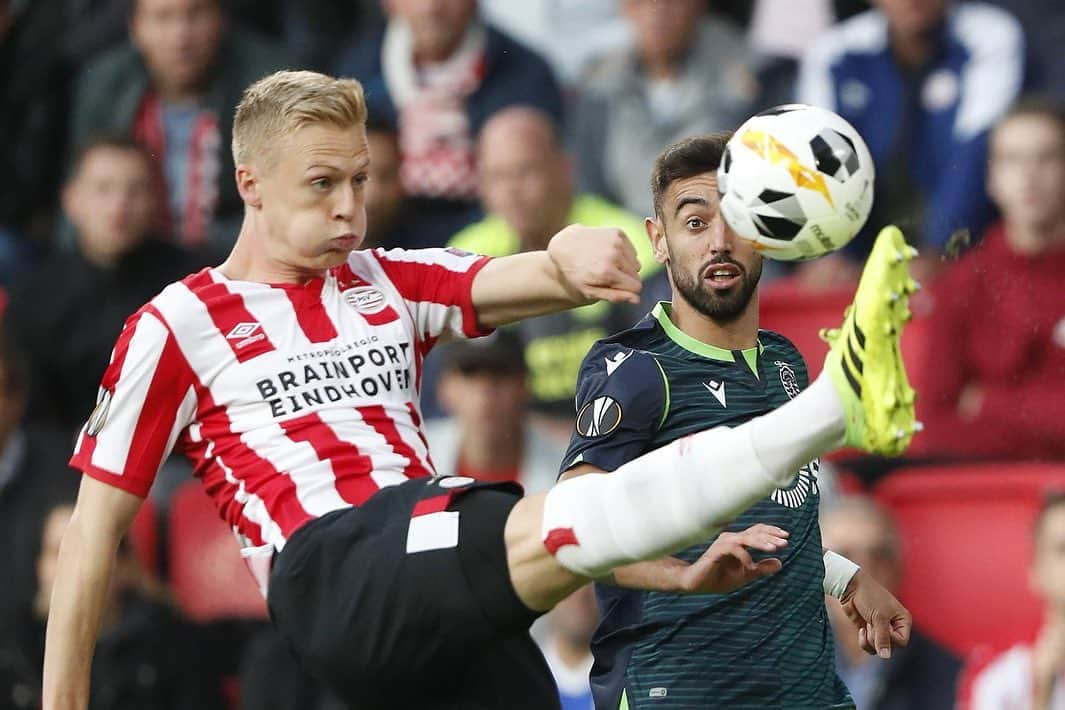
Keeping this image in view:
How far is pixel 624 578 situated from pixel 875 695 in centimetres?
352

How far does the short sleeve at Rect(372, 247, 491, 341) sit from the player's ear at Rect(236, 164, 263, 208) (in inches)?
15.2

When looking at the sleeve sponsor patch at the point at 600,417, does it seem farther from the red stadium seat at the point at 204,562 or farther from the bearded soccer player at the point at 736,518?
the red stadium seat at the point at 204,562

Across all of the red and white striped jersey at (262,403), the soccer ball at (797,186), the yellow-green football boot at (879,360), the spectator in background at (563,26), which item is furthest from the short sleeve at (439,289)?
the spectator in background at (563,26)

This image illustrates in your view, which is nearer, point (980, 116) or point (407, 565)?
point (407, 565)

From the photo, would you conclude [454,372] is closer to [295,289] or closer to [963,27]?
[963,27]

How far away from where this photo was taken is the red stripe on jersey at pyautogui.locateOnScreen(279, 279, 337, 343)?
4.89 m

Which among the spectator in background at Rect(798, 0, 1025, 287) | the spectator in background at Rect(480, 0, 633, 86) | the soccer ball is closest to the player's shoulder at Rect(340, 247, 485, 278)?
the soccer ball

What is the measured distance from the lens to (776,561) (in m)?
4.18

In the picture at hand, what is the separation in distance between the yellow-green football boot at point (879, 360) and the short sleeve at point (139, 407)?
1.72 m

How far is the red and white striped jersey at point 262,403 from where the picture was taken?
15.6 feet

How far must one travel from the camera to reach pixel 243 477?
4.81 metres

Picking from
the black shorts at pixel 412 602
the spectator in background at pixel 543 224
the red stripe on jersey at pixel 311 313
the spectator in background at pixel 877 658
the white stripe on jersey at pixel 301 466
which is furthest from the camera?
the spectator in background at pixel 543 224

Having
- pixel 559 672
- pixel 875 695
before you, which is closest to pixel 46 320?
pixel 559 672

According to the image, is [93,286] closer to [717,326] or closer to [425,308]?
[425,308]
